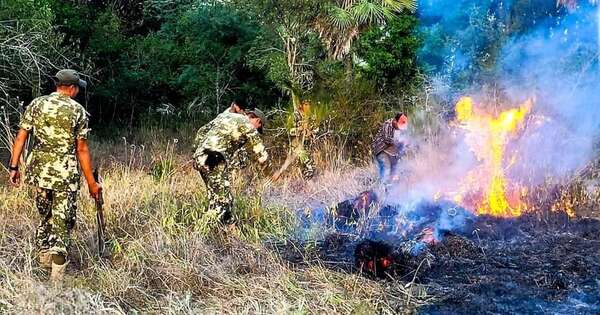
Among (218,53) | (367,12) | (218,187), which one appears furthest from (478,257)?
(218,53)

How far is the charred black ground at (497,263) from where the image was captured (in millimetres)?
5301

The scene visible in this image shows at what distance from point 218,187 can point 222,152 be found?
1.17ft

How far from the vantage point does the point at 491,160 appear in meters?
8.73

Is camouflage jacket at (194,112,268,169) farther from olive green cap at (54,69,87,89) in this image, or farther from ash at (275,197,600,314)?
olive green cap at (54,69,87,89)

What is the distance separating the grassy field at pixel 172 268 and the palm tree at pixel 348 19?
6603 mm

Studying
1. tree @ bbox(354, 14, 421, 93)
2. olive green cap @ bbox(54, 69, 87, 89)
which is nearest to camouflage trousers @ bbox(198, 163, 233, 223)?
olive green cap @ bbox(54, 69, 87, 89)

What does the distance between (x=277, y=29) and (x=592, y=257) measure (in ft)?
24.9

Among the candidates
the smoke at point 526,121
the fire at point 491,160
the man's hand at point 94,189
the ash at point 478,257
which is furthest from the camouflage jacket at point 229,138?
the fire at point 491,160

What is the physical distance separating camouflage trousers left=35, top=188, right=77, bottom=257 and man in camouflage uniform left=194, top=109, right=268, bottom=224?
153 centimetres

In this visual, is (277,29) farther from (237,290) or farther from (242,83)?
(237,290)

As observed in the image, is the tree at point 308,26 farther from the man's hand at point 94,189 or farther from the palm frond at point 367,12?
the man's hand at point 94,189

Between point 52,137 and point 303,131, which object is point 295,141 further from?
point 52,137

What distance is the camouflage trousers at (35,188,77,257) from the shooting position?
16.9 ft

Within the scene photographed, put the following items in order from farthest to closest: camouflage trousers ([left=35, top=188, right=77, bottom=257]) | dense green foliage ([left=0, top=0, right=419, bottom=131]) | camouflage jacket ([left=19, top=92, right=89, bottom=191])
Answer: dense green foliage ([left=0, top=0, right=419, bottom=131]) < camouflage trousers ([left=35, top=188, right=77, bottom=257]) < camouflage jacket ([left=19, top=92, right=89, bottom=191])
